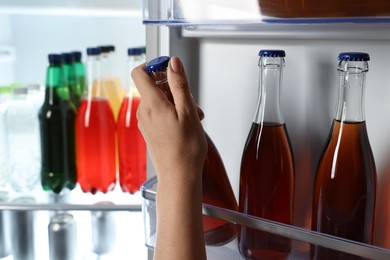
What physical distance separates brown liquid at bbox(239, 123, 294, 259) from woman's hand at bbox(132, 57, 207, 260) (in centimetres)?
16

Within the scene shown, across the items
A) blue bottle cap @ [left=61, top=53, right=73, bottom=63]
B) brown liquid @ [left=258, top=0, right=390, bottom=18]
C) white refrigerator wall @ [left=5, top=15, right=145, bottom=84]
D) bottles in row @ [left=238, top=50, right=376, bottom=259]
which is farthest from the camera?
white refrigerator wall @ [left=5, top=15, right=145, bottom=84]

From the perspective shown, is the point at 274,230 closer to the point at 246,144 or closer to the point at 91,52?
the point at 246,144

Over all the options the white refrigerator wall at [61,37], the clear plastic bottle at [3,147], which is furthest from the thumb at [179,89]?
the white refrigerator wall at [61,37]

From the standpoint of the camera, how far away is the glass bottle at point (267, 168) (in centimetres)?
72

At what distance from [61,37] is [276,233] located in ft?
3.53

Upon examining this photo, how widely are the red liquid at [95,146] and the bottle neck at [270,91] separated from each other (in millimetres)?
486

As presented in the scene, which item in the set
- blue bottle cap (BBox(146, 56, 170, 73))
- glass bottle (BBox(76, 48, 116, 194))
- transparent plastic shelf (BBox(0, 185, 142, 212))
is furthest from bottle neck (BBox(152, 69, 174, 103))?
glass bottle (BBox(76, 48, 116, 194))

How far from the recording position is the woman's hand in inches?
22.9

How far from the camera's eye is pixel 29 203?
100 cm

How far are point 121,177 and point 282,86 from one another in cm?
51

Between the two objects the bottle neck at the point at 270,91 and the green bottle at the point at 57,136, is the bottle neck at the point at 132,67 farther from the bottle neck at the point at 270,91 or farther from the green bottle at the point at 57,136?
the bottle neck at the point at 270,91

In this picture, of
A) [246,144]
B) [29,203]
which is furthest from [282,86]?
[29,203]

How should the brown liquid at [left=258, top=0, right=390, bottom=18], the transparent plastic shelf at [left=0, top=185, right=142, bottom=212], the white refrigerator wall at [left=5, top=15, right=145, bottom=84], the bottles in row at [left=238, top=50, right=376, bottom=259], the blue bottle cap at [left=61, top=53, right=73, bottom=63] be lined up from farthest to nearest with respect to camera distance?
the white refrigerator wall at [left=5, top=15, right=145, bottom=84] < the blue bottle cap at [left=61, top=53, right=73, bottom=63] < the transparent plastic shelf at [left=0, top=185, right=142, bottom=212] < the bottles in row at [left=238, top=50, right=376, bottom=259] < the brown liquid at [left=258, top=0, right=390, bottom=18]

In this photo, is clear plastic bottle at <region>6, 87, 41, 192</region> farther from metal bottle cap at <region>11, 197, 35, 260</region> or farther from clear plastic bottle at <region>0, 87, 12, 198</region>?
metal bottle cap at <region>11, 197, 35, 260</region>
